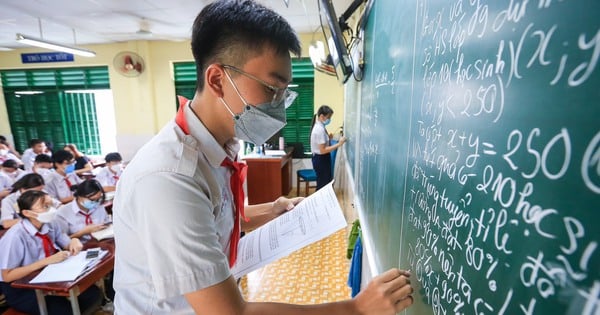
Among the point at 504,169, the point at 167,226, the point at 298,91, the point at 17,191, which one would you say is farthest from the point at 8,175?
the point at 504,169

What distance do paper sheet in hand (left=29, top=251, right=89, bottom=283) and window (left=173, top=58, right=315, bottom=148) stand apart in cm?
412

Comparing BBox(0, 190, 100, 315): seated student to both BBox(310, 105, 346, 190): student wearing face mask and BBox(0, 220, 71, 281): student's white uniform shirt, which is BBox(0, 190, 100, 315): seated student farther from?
BBox(310, 105, 346, 190): student wearing face mask

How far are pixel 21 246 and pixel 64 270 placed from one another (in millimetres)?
461

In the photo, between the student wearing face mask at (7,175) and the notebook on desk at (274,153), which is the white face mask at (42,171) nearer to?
the student wearing face mask at (7,175)

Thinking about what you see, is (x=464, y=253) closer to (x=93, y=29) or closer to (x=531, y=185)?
(x=531, y=185)

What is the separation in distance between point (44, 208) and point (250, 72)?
2.32 meters

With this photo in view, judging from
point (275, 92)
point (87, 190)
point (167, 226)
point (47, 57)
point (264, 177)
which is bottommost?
point (264, 177)

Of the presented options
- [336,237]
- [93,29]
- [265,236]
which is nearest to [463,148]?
[265,236]

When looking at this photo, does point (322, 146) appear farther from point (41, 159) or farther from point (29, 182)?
point (41, 159)

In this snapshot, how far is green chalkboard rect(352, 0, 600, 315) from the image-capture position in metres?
0.25

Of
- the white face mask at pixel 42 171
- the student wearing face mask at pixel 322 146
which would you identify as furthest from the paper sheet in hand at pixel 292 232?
the white face mask at pixel 42 171

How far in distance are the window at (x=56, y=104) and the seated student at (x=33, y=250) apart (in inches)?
190

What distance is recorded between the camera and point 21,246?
2.02 m

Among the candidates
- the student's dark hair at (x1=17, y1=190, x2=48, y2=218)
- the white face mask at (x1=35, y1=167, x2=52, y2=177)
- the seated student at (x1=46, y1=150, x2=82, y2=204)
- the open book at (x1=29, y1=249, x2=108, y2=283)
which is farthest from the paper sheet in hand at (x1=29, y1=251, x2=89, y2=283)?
the white face mask at (x1=35, y1=167, x2=52, y2=177)
